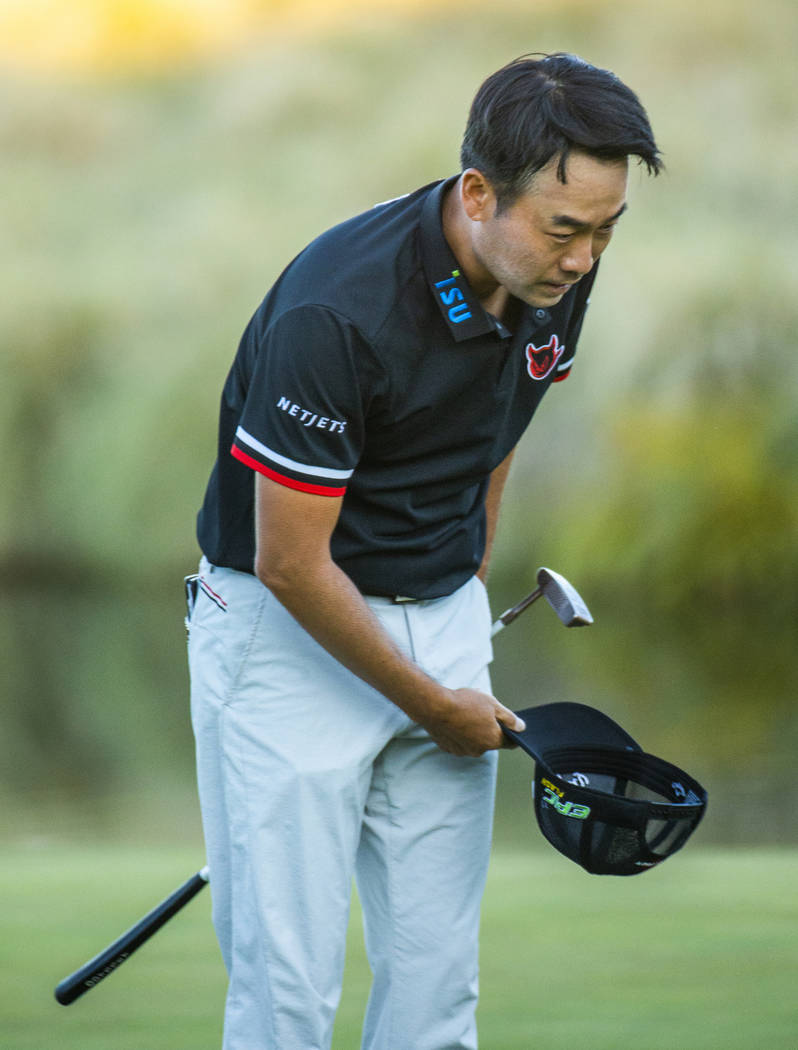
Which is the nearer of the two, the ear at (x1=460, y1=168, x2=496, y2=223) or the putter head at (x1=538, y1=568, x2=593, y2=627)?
the ear at (x1=460, y1=168, x2=496, y2=223)

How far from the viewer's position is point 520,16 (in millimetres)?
13922

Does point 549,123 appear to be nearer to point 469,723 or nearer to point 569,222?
point 569,222

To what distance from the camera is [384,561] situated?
1463 mm

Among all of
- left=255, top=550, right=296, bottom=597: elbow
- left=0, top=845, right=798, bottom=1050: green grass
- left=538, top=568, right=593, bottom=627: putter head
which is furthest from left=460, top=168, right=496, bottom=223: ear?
left=0, top=845, right=798, bottom=1050: green grass

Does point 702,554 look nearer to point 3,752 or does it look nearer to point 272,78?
point 272,78

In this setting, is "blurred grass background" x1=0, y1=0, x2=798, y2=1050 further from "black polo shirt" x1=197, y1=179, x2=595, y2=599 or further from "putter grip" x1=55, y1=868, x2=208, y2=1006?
"black polo shirt" x1=197, y1=179, x2=595, y2=599

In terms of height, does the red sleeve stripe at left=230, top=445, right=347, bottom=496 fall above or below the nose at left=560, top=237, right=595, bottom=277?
below

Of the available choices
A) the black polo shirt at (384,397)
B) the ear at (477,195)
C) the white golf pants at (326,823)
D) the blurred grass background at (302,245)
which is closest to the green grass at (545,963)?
the white golf pants at (326,823)

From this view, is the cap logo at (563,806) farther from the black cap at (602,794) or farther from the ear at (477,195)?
the ear at (477,195)

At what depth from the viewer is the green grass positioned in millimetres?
1921

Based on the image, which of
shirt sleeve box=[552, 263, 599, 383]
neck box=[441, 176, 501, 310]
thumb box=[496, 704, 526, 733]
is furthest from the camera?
shirt sleeve box=[552, 263, 599, 383]

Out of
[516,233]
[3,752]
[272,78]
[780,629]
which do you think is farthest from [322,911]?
[272,78]

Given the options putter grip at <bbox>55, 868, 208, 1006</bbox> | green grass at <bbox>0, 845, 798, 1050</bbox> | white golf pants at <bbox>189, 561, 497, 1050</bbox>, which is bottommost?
green grass at <bbox>0, 845, 798, 1050</bbox>

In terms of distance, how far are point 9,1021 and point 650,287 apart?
10.8 metres
